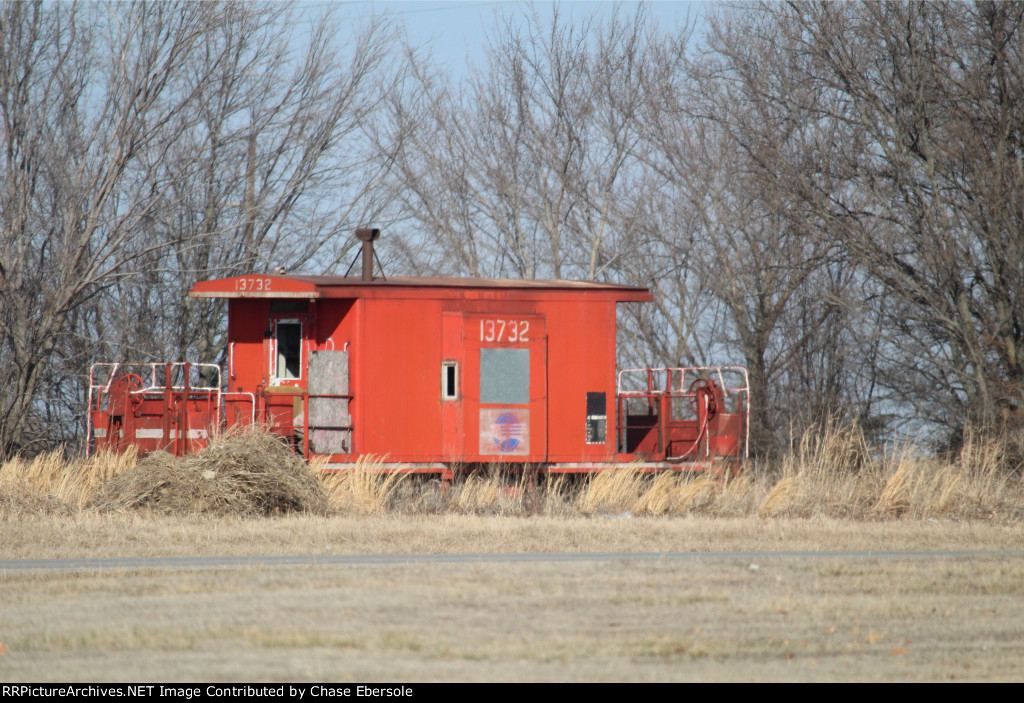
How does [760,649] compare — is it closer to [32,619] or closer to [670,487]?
[32,619]

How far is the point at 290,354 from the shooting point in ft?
55.8

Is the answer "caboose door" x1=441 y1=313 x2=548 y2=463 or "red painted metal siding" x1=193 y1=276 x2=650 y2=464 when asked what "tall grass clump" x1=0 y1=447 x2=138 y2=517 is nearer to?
"red painted metal siding" x1=193 y1=276 x2=650 y2=464

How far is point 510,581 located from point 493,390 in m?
7.50

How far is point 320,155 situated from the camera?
2614 cm

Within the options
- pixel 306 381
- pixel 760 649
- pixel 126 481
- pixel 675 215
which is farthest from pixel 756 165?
pixel 760 649

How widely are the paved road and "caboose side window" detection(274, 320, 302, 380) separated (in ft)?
22.4

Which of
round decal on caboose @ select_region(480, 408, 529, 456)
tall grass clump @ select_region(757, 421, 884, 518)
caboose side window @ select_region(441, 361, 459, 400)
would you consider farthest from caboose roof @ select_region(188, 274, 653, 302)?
tall grass clump @ select_region(757, 421, 884, 518)

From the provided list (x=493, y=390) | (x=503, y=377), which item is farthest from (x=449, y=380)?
(x=503, y=377)

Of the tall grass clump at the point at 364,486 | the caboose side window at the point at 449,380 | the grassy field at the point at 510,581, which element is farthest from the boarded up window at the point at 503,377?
the tall grass clump at the point at 364,486

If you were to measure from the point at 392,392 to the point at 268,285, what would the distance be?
2285 millimetres

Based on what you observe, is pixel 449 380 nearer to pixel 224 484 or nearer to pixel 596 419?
pixel 596 419

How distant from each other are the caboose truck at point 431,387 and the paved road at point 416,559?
5304mm

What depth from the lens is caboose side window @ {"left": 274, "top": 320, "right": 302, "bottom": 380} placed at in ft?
55.8

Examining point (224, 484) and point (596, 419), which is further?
point (596, 419)
